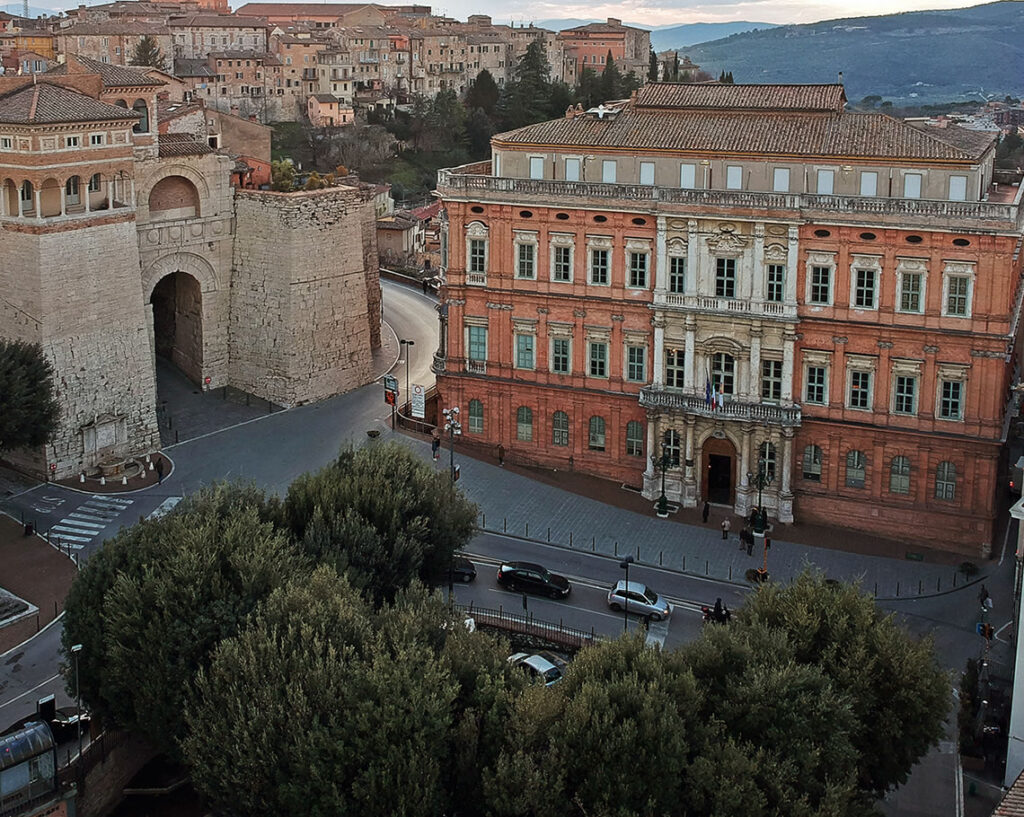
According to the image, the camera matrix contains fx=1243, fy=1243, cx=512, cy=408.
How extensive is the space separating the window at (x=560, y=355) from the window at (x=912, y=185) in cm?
1432

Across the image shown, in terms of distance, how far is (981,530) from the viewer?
44906 mm

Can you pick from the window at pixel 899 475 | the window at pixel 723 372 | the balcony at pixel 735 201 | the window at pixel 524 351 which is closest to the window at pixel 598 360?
the window at pixel 524 351

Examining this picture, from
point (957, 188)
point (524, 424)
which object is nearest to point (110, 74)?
point (524, 424)

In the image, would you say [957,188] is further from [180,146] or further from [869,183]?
[180,146]

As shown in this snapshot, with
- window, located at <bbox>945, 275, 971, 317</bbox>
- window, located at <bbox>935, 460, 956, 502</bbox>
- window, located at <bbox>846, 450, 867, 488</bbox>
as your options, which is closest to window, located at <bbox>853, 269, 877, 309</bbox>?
window, located at <bbox>945, 275, 971, 317</bbox>

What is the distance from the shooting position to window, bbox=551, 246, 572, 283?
49812 millimetres

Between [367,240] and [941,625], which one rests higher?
[367,240]

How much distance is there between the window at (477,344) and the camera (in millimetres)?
52188

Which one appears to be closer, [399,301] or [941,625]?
[941,625]

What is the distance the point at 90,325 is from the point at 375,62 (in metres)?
87.3

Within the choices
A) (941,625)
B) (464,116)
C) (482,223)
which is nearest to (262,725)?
(941,625)

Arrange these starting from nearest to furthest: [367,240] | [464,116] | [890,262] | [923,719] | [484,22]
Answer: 1. [923,719]
2. [890,262]
3. [367,240]
4. [464,116]
5. [484,22]

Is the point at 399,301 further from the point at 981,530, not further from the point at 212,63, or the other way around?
the point at 212,63

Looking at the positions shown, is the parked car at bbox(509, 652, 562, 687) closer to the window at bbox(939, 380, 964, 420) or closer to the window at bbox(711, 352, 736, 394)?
the window at bbox(711, 352, 736, 394)
